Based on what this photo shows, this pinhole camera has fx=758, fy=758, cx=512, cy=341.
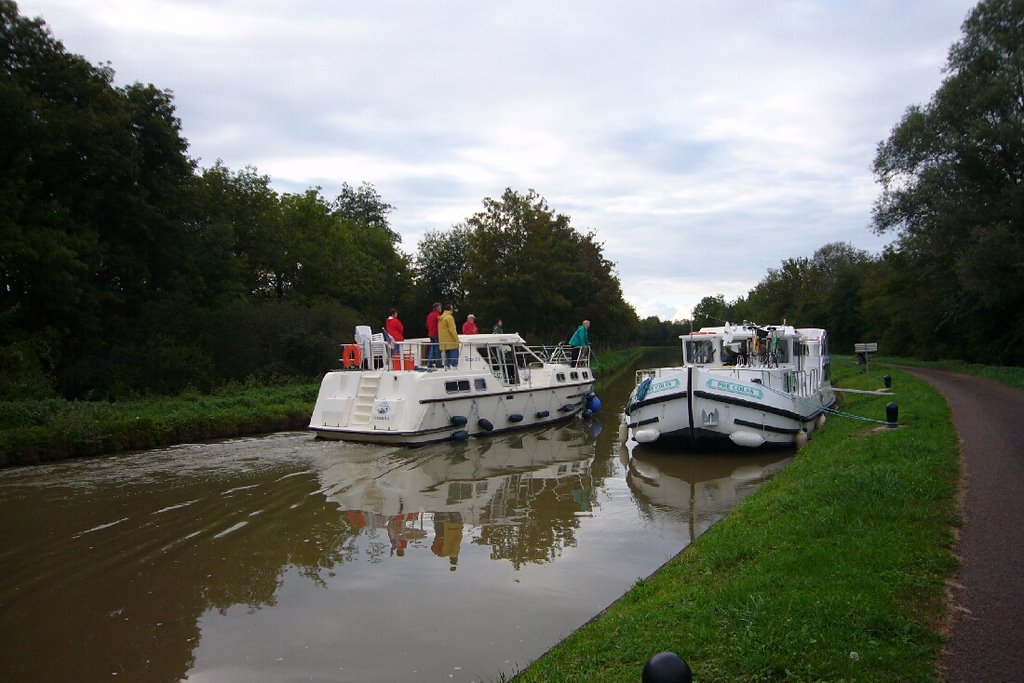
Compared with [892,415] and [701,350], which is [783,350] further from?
[892,415]

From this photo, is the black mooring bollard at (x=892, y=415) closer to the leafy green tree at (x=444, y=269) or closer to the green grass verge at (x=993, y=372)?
the green grass verge at (x=993, y=372)

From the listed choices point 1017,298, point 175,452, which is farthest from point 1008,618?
point 1017,298

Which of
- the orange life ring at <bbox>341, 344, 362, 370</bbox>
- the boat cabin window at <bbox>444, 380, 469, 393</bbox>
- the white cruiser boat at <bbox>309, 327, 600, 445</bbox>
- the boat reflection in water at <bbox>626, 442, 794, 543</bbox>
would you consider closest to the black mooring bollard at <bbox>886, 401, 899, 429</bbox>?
the boat reflection in water at <bbox>626, 442, 794, 543</bbox>

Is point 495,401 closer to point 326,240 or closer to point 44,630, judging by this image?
point 44,630

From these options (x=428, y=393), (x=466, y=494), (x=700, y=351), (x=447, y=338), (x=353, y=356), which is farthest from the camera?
(x=700, y=351)

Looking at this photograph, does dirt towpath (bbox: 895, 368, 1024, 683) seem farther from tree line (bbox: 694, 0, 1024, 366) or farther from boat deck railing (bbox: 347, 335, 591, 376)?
tree line (bbox: 694, 0, 1024, 366)

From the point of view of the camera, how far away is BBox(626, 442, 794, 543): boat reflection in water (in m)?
11.8

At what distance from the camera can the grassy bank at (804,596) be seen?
16.0 ft

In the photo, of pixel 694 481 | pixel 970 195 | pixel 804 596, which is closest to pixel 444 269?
pixel 970 195

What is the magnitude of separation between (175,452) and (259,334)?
45.8 ft

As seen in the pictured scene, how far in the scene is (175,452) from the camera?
635 inches

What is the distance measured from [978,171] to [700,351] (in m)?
17.0

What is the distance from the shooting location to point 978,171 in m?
29.1

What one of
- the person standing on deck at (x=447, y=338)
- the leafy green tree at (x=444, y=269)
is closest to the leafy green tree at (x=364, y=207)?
the leafy green tree at (x=444, y=269)
